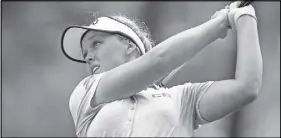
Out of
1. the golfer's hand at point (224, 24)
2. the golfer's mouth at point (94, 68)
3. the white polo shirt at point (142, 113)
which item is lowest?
the white polo shirt at point (142, 113)

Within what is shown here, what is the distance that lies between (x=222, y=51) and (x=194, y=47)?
4826 mm

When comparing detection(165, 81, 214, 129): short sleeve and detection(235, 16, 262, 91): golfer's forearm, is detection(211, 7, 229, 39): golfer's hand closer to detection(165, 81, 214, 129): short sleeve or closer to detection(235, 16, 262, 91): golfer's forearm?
detection(235, 16, 262, 91): golfer's forearm

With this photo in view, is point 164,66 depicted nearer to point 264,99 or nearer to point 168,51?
point 168,51

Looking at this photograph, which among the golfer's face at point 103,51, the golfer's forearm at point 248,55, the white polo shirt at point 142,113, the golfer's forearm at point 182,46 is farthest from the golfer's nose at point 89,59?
the golfer's forearm at point 248,55

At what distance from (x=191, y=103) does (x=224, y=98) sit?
0.43 feet

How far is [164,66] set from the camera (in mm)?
3127

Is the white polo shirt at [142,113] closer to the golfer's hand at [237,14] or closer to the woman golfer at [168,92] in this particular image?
the woman golfer at [168,92]

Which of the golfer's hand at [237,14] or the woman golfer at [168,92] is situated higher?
the golfer's hand at [237,14]

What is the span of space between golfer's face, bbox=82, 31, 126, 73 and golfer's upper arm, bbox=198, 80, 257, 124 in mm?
356

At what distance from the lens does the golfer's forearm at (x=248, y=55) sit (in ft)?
10.3

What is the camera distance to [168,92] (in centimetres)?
329

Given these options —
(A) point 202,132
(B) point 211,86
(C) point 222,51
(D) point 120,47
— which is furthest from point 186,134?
(C) point 222,51

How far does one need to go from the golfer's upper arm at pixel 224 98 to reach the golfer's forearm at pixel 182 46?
0.54 feet

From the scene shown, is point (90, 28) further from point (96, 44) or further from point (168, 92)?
point (168, 92)
